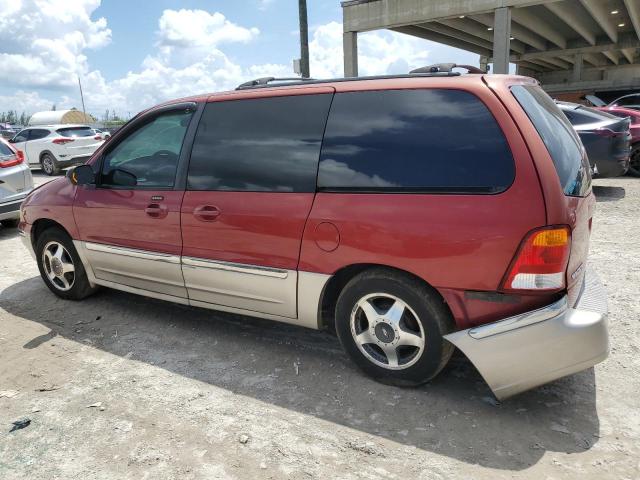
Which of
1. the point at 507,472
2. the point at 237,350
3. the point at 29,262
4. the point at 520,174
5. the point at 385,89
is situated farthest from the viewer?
the point at 29,262

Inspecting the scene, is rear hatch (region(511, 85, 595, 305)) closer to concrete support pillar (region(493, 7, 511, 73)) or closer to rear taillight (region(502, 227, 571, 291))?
rear taillight (region(502, 227, 571, 291))

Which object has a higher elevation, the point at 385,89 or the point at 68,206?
the point at 385,89

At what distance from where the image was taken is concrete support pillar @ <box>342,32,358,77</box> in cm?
2073

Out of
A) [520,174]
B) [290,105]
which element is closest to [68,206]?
[290,105]

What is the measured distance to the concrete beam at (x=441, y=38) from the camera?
2244 centimetres

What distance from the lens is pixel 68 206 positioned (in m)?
4.24

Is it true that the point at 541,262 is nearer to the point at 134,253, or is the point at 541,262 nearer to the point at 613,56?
the point at 134,253

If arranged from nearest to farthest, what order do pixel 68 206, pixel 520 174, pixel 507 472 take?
1. pixel 507 472
2. pixel 520 174
3. pixel 68 206

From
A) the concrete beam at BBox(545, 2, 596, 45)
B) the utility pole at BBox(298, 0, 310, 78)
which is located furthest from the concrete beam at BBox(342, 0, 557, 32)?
the utility pole at BBox(298, 0, 310, 78)

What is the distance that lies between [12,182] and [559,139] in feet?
24.4

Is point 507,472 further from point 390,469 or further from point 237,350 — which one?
point 237,350

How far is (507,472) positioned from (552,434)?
1.37 feet

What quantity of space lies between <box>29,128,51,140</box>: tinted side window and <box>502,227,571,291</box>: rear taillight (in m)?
17.0

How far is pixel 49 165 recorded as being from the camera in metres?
16.0
